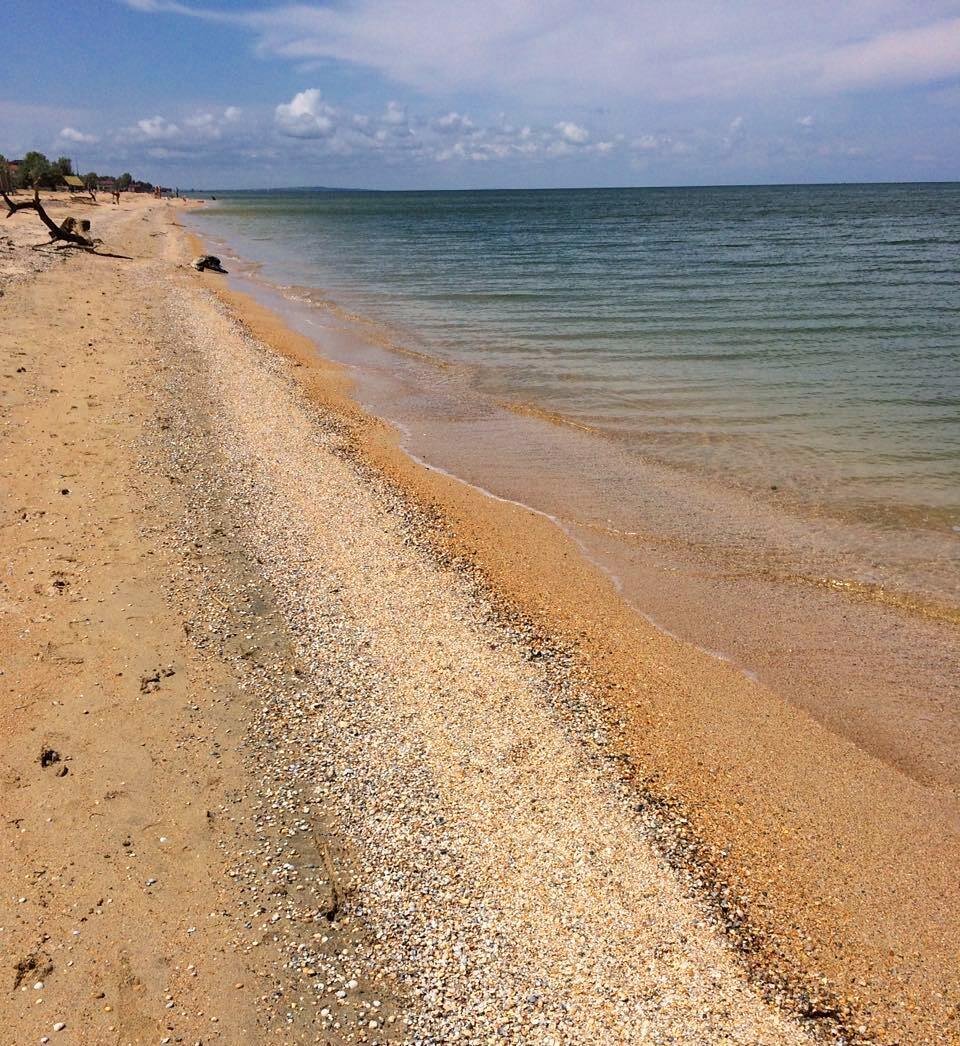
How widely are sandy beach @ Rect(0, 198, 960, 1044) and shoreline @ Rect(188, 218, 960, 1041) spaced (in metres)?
0.02

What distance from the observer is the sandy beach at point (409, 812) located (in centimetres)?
379

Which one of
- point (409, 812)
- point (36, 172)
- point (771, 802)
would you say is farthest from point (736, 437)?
point (36, 172)

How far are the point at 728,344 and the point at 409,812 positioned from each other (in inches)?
697

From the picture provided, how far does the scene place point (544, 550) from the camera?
355 inches

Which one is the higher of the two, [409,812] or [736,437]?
[736,437]

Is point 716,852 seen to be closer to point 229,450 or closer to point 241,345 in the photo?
point 229,450

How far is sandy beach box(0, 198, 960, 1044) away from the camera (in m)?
3.79

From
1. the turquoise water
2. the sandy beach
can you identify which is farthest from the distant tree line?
the sandy beach

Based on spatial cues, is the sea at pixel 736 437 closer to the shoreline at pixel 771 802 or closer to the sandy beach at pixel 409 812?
the shoreline at pixel 771 802

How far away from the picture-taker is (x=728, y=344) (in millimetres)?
19578

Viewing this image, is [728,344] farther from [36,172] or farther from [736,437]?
[36,172]

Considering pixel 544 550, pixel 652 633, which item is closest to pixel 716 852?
pixel 652 633

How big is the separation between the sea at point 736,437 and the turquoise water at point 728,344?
8cm

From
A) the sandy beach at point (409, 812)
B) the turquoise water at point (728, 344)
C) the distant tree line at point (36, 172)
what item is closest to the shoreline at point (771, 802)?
the sandy beach at point (409, 812)
